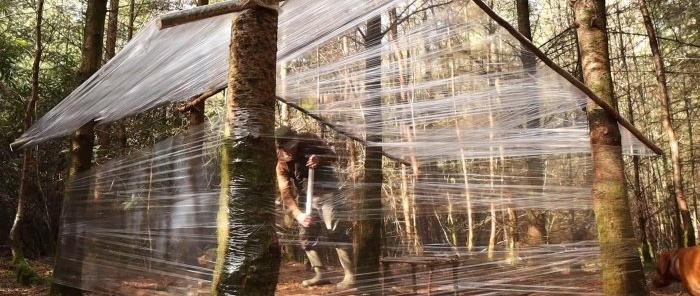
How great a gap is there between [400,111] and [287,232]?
124cm

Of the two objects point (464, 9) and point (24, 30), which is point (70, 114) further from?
point (24, 30)

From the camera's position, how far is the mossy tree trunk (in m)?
4.71

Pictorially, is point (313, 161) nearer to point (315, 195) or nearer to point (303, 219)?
point (315, 195)

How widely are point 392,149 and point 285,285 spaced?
140cm

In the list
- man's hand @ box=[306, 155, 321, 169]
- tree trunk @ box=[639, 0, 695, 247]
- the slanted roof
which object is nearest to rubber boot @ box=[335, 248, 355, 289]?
man's hand @ box=[306, 155, 321, 169]

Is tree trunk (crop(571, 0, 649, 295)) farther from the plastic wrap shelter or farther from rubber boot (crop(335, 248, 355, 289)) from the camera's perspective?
rubber boot (crop(335, 248, 355, 289))

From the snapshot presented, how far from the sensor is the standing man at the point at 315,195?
3.29 m

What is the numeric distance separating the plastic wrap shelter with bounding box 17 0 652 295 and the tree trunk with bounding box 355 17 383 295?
28 mm

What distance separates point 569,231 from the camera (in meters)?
4.44

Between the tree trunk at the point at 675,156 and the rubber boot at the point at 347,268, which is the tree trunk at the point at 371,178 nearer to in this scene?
the rubber boot at the point at 347,268

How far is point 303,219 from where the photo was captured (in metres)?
3.25

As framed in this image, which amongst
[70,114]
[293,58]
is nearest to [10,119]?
[70,114]

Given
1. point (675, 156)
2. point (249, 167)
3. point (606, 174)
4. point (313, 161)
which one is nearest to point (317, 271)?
point (313, 161)

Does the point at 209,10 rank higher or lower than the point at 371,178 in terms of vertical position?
higher
